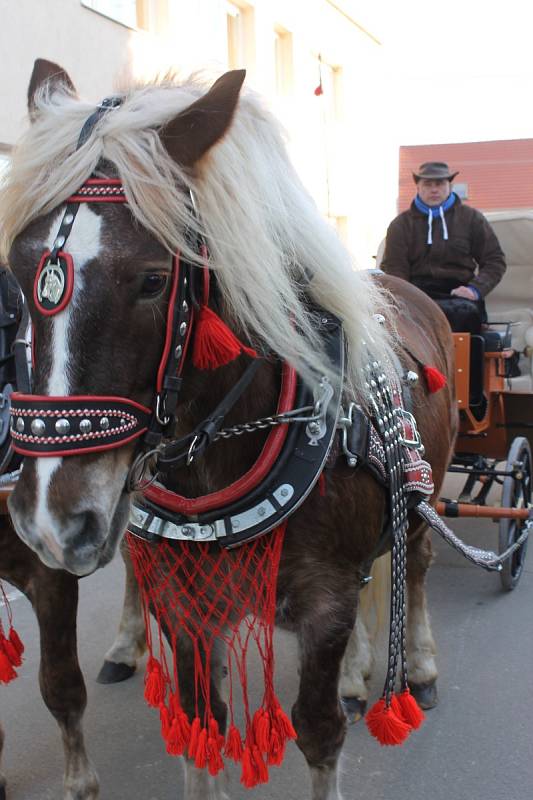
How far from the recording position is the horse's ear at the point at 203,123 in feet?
4.59

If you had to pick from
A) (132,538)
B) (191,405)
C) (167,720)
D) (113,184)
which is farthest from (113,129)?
(167,720)

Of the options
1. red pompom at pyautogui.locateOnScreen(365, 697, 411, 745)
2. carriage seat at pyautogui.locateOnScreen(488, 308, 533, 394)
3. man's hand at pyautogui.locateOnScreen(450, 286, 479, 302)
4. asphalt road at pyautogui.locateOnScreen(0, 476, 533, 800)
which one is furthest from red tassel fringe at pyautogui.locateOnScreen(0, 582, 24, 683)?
carriage seat at pyautogui.locateOnScreen(488, 308, 533, 394)

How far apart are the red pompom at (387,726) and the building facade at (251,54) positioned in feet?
4.51

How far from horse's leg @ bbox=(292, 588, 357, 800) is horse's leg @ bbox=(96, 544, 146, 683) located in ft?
4.50

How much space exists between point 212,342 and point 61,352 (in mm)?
271

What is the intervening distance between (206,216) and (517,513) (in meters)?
2.64

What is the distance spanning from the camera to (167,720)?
77.0 inches

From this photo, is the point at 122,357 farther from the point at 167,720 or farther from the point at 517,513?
the point at 517,513

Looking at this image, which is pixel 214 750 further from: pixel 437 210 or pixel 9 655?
pixel 437 210

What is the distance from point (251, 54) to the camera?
11.5m

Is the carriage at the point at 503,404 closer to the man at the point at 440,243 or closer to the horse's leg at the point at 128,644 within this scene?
the man at the point at 440,243

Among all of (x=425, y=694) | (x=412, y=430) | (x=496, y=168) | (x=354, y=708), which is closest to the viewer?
(x=412, y=430)

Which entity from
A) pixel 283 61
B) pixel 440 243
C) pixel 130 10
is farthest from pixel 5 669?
pixel 283 61

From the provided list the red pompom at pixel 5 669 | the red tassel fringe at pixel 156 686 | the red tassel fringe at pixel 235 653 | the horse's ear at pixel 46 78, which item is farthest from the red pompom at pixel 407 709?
the horse's ear at pixel 46 78
